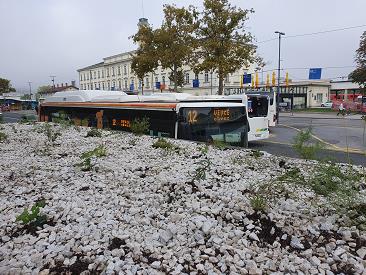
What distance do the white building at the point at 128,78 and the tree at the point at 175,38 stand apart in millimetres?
29938

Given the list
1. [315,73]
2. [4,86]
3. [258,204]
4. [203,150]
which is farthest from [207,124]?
[4,86]

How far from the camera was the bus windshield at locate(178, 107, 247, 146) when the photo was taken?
1096 centimetres

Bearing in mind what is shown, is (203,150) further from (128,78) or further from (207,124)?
(128,78)

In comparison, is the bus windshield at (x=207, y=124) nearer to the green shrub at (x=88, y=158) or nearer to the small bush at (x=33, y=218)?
the green shrub at (x=88, y=158)

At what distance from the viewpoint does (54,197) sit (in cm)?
524

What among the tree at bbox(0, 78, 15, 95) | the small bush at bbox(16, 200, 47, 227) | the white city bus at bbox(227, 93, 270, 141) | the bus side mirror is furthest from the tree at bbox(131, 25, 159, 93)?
the tree at bbox(0, 78, 15, 95)

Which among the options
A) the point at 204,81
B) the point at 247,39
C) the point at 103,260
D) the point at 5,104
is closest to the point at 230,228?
the point at 103,260

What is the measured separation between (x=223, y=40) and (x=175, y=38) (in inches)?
242

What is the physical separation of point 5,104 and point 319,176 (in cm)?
9139

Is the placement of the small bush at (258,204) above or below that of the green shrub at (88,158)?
below

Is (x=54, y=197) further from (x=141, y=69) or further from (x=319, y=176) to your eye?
(x=141, y=69)

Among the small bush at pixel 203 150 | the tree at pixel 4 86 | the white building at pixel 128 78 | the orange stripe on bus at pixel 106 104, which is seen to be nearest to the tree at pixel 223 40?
the orange stripe on bus at pixel 106 104

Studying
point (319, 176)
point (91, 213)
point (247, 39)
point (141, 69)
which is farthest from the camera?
point (141, 69)

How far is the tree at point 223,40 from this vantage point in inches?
1081
